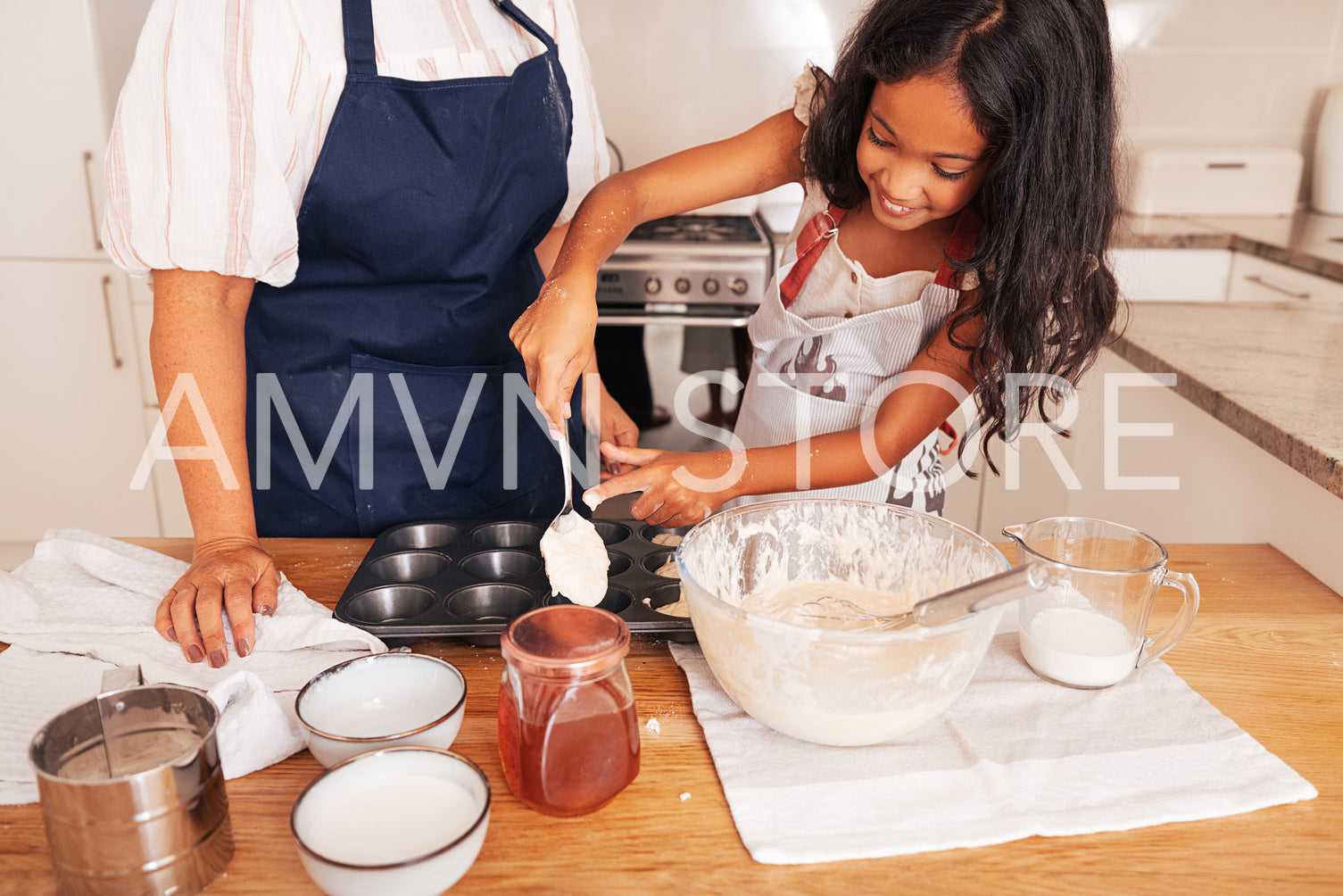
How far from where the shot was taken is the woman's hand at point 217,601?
896 millimetres

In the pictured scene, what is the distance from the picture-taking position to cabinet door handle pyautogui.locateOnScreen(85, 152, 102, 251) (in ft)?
7.64

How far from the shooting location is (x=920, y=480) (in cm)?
147

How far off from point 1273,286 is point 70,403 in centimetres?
312

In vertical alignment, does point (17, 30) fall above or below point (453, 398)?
above

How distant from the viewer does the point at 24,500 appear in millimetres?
2600

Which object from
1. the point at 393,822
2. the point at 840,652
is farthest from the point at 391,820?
the point at 840,652

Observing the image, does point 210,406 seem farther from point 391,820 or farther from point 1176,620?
point 1176,620

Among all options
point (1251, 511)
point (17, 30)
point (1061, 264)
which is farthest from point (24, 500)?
point (1251, 511)

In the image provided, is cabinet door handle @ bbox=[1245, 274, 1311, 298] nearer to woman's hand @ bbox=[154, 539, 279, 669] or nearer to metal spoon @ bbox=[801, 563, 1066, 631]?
metal spoon @ bbox=[801, 563, 1066, 631]

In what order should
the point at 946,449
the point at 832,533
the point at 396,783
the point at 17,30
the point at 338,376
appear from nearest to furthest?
the point at 396,783 → the point at 832,533 → the point at 338,376 → the point at 946,449 → the point at 17,30

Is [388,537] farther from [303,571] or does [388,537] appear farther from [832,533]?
[832,533]

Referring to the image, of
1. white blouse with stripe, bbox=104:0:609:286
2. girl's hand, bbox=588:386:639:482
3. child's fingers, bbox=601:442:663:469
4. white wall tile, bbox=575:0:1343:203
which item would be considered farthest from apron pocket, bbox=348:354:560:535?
white wall tile, bbox=575:0:1343:203

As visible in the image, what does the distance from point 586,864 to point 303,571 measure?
0.57 metres

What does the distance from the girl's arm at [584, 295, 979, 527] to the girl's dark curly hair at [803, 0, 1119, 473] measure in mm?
45
